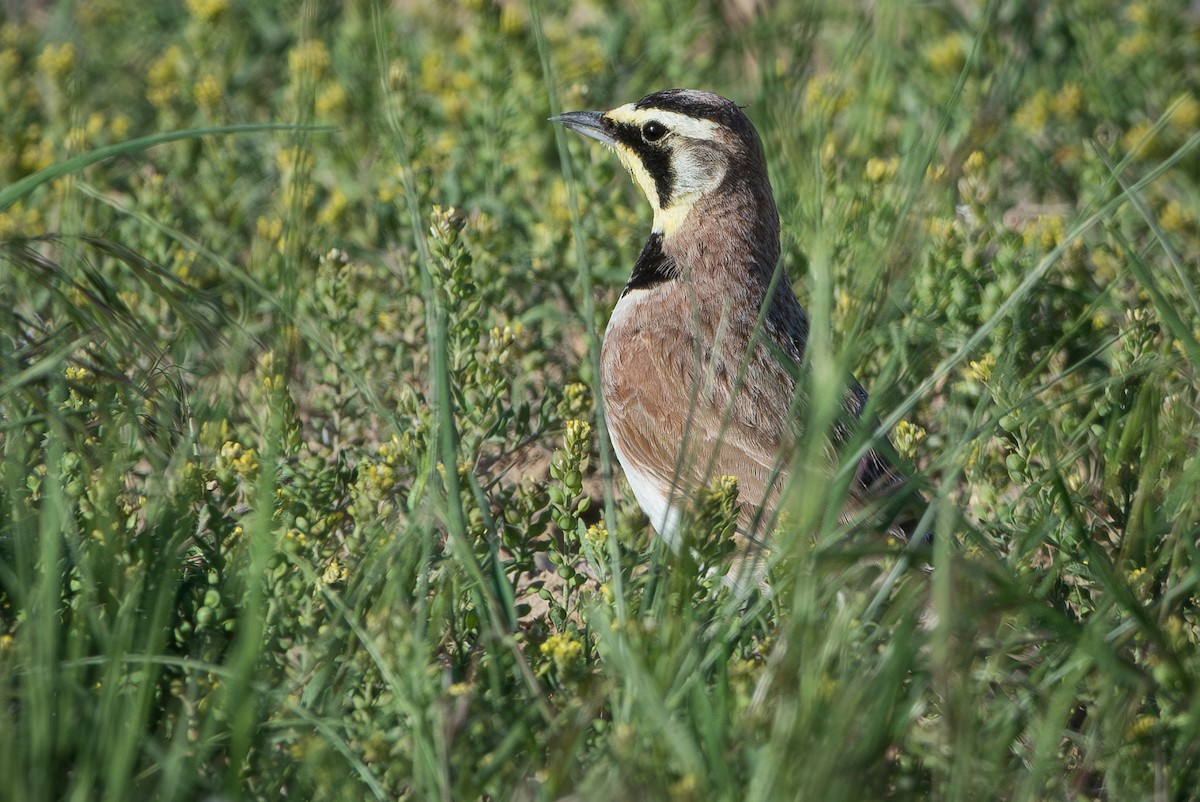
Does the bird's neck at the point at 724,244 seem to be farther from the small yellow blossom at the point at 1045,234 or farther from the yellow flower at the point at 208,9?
the yellow flower at the point at 208,9

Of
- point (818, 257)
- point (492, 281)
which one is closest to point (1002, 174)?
point (492, 281)

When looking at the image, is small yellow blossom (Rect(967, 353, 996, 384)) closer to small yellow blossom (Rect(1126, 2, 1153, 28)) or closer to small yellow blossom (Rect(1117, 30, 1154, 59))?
small yellow blossom (Rect(1117, 30, 1154, 59))

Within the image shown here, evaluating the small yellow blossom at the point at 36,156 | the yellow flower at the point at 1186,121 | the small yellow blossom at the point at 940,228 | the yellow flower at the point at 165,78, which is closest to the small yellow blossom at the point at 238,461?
the small yellow blossom at the point at 940,228

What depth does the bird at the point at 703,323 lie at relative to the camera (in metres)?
3.86

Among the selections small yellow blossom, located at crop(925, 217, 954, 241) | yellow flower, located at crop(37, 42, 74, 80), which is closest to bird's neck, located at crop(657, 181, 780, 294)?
small yellow blossom, located at crop(925, 217, 954, 241)

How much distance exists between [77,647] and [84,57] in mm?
4648

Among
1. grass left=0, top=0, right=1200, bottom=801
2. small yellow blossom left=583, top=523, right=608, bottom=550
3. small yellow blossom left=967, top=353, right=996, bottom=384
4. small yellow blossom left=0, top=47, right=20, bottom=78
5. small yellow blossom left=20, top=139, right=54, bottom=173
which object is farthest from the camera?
small yellow blossom left=0, top=47, right=20, bottom=78

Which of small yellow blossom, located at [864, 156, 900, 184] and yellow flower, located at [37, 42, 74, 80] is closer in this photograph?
small yellow blossom, located at [864, 156, 900, 184]

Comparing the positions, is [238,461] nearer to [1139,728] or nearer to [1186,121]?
[1139,728]

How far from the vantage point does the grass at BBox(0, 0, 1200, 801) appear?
2.37 m

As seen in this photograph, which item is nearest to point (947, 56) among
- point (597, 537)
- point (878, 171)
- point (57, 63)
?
point (878, 171)

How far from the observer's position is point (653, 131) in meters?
4.35

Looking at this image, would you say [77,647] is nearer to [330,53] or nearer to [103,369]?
[103,369]

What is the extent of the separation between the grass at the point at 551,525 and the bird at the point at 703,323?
0.65 feet
